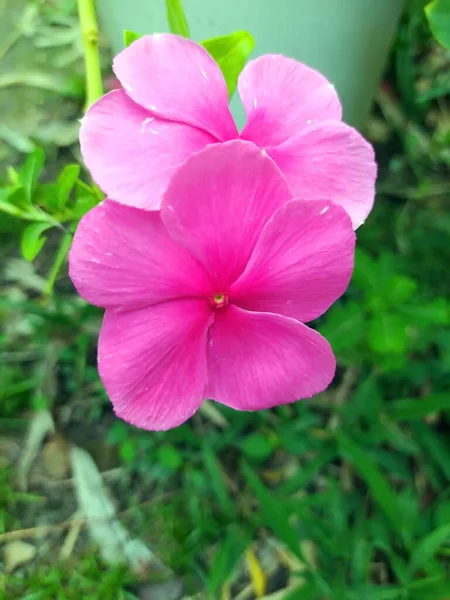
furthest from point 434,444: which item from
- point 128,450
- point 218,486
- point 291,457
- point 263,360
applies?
point 263,360

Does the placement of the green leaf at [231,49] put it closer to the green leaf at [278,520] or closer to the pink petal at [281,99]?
the pink petal at [281,99]

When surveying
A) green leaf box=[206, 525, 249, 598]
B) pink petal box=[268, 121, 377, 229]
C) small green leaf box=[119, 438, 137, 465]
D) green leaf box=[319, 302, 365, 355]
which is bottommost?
green leaf box=[206, 525, 249, 598]

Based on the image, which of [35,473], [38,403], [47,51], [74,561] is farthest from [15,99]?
[74,561]

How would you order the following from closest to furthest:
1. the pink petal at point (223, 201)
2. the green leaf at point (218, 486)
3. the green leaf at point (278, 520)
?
the pink petal at point (223, 201)
the green leaf at point (278, 520)
the green leaf at point (218, 486)

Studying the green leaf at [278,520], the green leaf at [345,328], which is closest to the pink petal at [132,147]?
the green leaf at [345,328]

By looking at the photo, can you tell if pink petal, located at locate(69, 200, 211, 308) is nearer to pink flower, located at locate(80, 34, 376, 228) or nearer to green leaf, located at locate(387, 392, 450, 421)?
pink flower, located at locate(80, 34, 376, 228)

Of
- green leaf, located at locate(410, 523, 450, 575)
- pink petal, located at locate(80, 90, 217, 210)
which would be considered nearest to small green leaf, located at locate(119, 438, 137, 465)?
green leaf, located at locate(410, 523, 450, 575)
